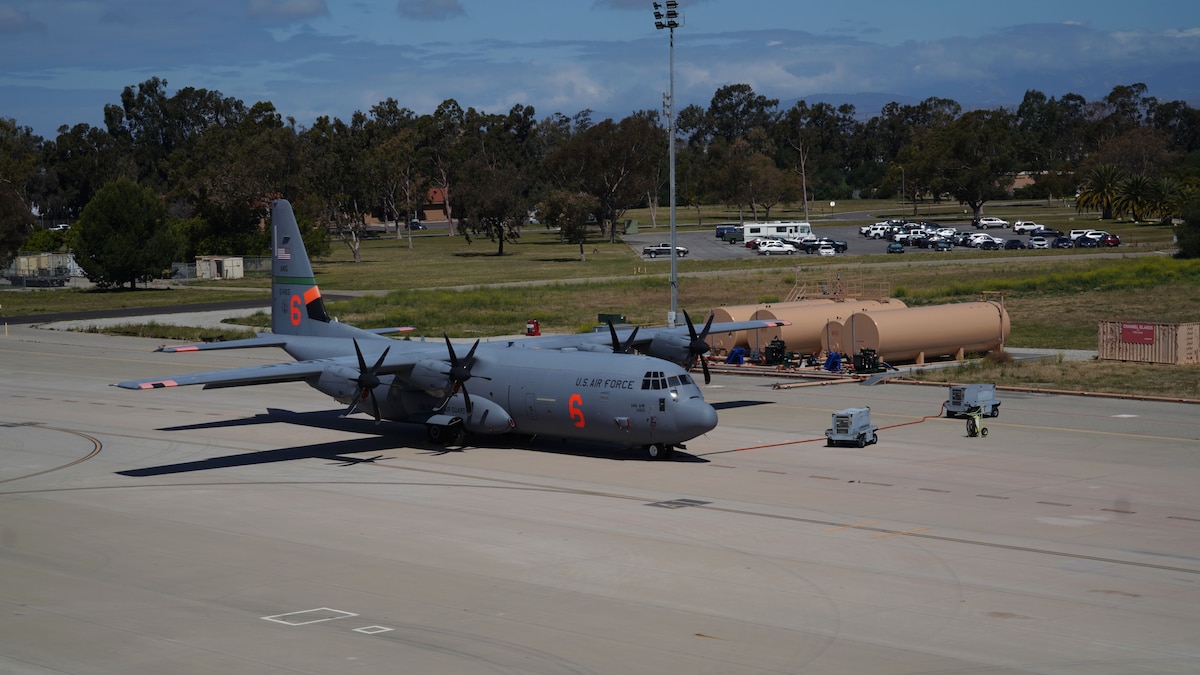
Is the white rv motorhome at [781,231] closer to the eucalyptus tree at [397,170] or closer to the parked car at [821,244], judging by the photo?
the parked car at [821,244]

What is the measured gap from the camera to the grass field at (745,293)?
58312 millimetres

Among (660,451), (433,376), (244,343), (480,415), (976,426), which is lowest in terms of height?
(660,451)

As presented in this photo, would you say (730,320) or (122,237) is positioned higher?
(122,237)

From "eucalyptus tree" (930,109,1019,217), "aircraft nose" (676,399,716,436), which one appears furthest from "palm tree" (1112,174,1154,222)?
"aircraft nose" (676,399,716,436)

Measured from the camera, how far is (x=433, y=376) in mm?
34250

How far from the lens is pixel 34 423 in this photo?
134ft

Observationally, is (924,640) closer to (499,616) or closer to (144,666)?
(499,616)

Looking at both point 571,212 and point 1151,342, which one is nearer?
point 1151,342

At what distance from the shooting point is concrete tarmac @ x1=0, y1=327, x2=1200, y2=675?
17453 millimetres

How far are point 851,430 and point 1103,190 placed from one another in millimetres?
138028

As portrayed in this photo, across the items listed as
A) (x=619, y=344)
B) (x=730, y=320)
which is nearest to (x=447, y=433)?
(x=619, y=344)

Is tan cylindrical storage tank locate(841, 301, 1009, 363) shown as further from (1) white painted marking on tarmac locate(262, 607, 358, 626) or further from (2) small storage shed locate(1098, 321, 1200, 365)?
(1) white painted marking on tarmac locate(262, 607, 358, 626)

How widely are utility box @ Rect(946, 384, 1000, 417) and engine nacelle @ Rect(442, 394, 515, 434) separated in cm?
1502

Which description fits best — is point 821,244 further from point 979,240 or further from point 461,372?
point 461,372
